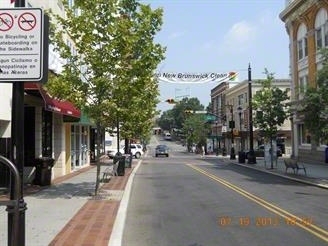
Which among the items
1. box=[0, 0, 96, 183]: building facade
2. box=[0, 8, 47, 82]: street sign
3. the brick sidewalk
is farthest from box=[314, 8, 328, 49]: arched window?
box=[0, 8, 47, 82]: street sign

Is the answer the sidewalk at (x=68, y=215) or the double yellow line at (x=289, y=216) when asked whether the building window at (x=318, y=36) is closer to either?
the double yellow line at (x=289, y=216)

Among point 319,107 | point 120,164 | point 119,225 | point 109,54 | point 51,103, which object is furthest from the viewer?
point 120,164

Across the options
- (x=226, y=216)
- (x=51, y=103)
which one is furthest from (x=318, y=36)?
(x=226, y=216)

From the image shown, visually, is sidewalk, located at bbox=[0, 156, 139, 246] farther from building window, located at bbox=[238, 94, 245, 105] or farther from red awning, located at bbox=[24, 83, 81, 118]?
building window, located at bbox=[238, 94, 245, 105]

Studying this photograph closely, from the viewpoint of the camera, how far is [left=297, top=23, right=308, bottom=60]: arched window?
44.2 m

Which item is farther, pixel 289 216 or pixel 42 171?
pixel 42 171

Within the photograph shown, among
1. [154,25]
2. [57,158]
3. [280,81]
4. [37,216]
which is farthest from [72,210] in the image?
[280,81]

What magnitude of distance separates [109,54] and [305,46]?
1204 inches

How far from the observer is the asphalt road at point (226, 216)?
33.3 feet

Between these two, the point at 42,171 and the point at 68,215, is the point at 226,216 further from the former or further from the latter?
the point at 42,171

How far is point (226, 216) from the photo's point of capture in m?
13.2

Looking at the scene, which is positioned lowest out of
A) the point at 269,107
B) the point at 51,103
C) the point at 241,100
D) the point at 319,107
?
the point at 51,103

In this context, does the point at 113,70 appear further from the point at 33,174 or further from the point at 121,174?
the point at 121,174

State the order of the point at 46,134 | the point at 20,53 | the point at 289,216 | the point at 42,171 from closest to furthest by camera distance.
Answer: the point at 20,53
the point at 289,216
the point at 42,171
the point at 46,134
